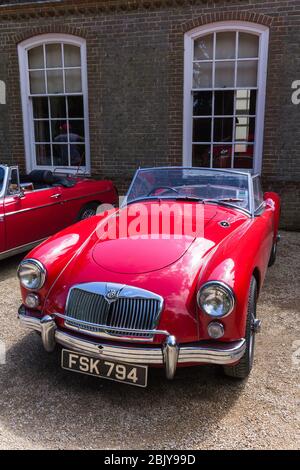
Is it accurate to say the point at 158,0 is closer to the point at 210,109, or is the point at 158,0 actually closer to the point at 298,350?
the point at 210,109

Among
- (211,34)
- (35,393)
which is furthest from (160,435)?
(211,34)

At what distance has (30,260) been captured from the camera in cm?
308

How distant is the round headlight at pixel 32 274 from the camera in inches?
117

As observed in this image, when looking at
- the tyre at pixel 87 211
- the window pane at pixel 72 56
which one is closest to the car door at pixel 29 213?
the tyre at pixel 87 211

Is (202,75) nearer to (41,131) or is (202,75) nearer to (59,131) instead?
(59,131)

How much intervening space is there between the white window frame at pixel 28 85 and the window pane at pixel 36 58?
0.25ft

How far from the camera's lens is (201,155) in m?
7.97

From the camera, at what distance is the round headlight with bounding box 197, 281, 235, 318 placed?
256 centimetres

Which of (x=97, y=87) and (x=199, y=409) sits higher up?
(x=97, y=87)

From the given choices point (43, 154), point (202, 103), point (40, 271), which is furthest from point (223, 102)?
point (40, 271)

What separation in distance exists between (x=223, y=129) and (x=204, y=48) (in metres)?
1.48

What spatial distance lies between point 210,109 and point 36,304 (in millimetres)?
5876

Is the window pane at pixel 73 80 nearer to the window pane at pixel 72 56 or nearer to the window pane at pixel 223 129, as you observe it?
the window pane at pixel 72 56

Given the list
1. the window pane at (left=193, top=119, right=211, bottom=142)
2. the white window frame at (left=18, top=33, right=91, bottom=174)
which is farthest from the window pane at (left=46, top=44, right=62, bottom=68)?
the window pane at (left=193, top=119, right=211, bottom=142)
